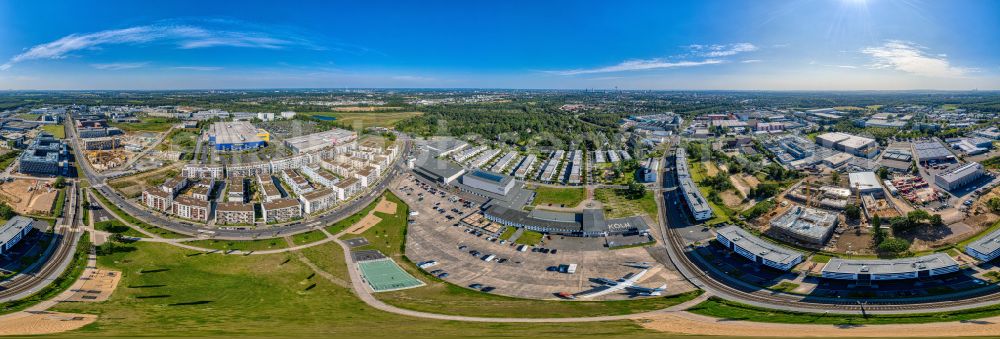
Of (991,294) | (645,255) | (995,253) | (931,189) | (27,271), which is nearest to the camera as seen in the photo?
(991,294)

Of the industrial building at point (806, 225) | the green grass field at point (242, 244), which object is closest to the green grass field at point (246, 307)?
the green grass field at point (242, 244)

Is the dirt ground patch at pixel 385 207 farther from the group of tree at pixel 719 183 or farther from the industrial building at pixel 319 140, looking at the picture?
the group of tree at pixel 719 183

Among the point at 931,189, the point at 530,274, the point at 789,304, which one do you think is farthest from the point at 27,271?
the point at 931,189

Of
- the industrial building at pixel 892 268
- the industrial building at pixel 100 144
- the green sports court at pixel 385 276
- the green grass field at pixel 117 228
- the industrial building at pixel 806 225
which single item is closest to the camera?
the industrial building at pixel 892 268

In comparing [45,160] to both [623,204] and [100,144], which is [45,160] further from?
[623,204]

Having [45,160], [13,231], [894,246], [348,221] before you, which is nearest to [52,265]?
[13,231]

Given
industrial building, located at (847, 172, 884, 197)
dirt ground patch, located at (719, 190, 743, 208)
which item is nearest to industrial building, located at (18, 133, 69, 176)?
dirt ground patch, located at (719, 190, 743, 208)

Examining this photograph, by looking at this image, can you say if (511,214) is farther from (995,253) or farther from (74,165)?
(74,165)
